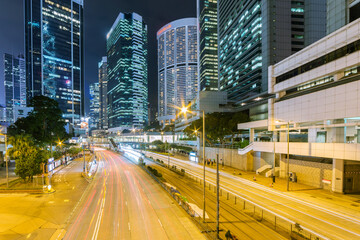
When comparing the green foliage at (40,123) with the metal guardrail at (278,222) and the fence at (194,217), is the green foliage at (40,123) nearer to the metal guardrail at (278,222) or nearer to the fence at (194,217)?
the fence at (194,217)

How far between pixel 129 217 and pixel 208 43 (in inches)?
6699

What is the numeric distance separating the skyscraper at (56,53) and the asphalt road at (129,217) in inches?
6791

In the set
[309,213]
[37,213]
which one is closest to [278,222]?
A: [309,213]

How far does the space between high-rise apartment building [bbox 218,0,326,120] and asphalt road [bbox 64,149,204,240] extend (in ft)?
172

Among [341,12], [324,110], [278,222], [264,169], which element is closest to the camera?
[278,222]

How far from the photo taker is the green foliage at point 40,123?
47688 millimetres

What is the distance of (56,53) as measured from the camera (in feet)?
563

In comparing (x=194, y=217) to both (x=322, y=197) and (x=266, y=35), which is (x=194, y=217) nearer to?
(x=322, y=197)

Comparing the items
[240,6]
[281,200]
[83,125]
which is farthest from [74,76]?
[281,200]

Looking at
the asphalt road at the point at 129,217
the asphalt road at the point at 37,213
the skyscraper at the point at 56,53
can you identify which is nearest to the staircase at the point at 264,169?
the asphalt road at the point at 129,217

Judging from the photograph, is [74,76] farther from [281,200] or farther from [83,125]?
[281,200]

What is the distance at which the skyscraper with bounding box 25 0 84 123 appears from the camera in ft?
530

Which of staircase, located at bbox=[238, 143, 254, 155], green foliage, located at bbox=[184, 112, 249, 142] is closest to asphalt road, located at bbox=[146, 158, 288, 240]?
staircase, located at bbox=[238, 143, 254, 155]

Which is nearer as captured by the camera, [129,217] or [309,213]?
[129,217]
